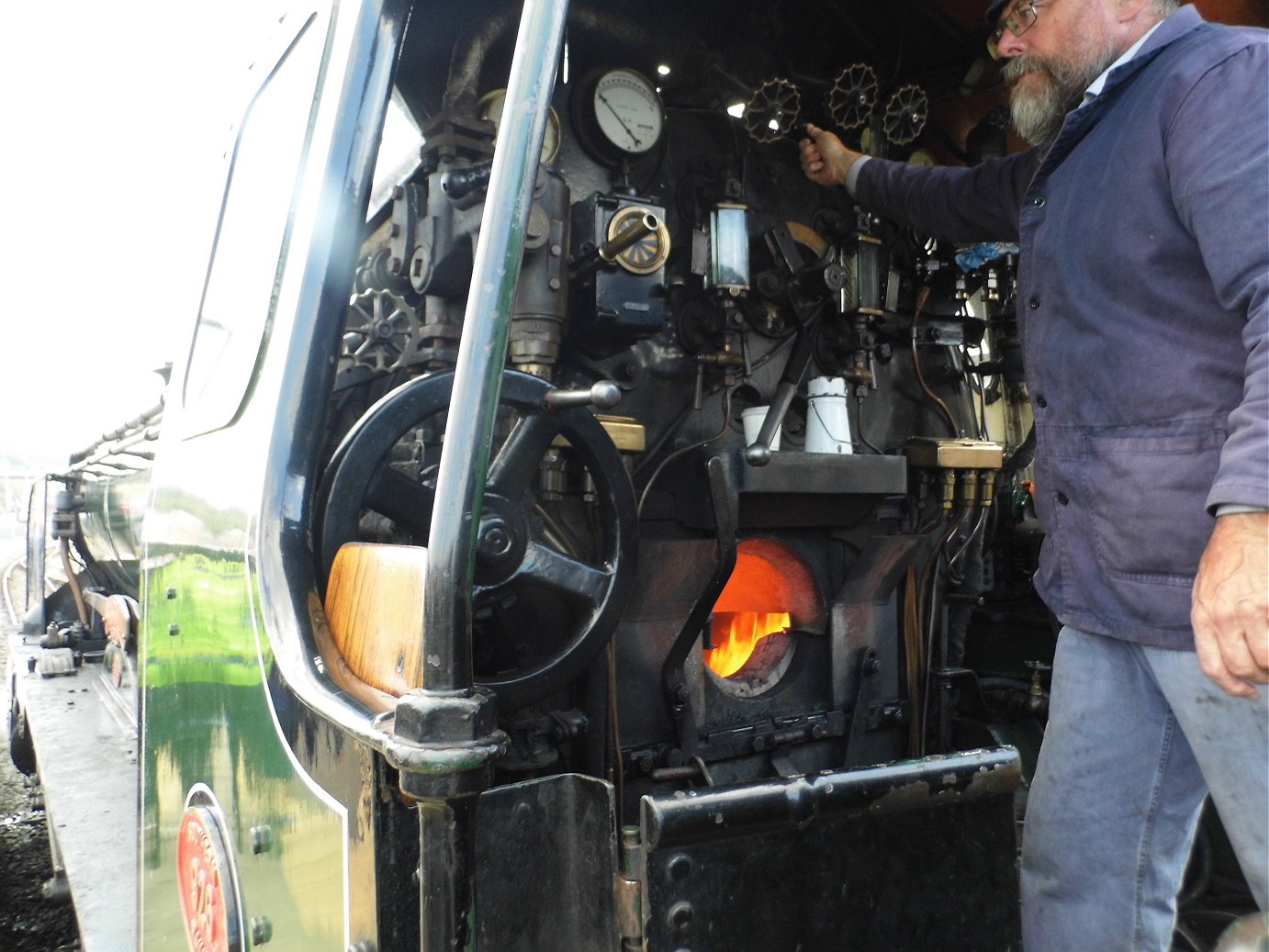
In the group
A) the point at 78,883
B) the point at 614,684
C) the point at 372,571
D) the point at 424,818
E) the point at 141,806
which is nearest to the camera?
the point at 424,818

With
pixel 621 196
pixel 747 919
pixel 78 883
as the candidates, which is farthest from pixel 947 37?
pixel 78 883

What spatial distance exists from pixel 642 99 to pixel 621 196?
0.39 m

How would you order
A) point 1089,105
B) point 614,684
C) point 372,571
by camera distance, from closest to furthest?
point 372,571 < point 1089,105 < point 614,684

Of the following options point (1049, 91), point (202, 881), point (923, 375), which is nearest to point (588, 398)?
point (202, 881)

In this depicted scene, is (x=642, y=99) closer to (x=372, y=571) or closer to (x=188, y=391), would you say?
(x=188, y=391)

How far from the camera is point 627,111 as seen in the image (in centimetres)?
241

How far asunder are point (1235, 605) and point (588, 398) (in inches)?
27.9

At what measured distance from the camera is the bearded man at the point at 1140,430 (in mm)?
1123

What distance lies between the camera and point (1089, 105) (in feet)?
4.58

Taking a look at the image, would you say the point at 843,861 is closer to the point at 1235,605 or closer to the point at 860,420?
the point at 1235,605

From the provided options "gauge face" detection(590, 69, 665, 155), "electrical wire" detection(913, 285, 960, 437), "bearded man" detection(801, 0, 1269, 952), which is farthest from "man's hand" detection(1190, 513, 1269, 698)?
"electrical wire" detection(913, 285, 960, 437)

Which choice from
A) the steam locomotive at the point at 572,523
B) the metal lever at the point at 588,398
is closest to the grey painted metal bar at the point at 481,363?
the steam locomotive at the point at 572,523

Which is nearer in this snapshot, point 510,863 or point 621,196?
point 510,863

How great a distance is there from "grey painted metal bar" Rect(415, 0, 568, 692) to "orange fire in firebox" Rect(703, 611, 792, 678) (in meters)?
1.95
